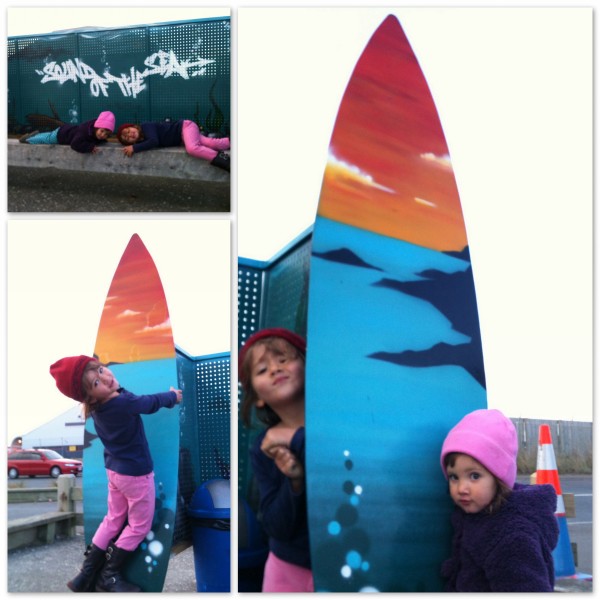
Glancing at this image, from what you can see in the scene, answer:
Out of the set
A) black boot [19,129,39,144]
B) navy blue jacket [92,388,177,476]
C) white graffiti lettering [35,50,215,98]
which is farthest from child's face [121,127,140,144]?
navy blue jacket [92,388,177,476]

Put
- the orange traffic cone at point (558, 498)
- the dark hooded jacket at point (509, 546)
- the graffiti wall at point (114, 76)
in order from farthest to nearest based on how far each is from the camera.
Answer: the graffiti wall at point (114, 76) < the orange traffic cone at point (558, 498) < the dark hooded jacket at point (509, 546)

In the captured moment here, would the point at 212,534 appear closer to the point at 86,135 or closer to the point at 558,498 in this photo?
the point at 558,498

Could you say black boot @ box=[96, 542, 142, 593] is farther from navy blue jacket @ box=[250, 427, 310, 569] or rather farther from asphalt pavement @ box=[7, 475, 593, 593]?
navy blue jacket @ box=[250, 427, 310, 569]

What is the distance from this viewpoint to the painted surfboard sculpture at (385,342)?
2.36m

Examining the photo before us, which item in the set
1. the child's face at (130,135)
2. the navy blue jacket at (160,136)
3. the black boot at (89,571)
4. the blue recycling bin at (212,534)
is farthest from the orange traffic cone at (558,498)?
the child's face at (130,135)

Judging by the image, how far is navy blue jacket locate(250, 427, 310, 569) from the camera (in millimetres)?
2355

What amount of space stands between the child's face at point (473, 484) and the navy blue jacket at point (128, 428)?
0.92 m

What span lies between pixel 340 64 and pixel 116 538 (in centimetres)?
166

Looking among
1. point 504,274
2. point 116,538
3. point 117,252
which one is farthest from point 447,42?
point 116,538

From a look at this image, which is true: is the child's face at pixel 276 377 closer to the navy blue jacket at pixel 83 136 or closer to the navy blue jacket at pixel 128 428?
the navy blue jacket at pixel 128 428

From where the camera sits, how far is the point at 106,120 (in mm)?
2848

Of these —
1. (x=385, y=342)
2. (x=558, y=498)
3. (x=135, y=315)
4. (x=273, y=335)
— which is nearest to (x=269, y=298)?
(x=273, y=335)

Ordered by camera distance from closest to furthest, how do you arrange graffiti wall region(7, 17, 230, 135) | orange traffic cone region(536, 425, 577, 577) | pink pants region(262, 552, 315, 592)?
pink pants region(262, 552, 315, 592) < orange traffic cone region(536, 425, 577, 577) < graffiti wall region(7, 17, 230, 135)

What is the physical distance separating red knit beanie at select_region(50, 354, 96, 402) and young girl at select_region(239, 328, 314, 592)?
574 millimetres
